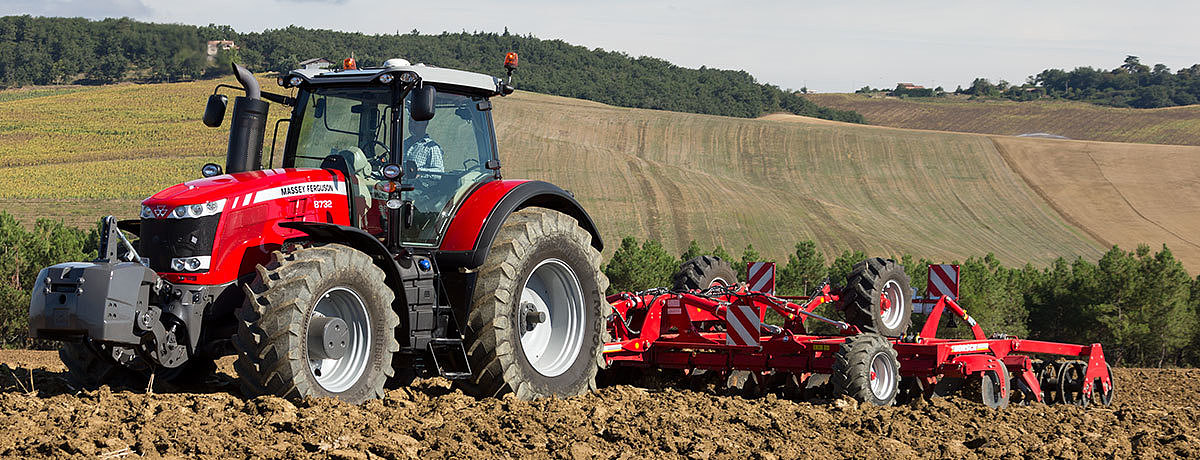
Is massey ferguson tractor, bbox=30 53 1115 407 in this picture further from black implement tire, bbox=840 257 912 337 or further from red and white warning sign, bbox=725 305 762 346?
black implement tire, bbox=840 257 912 337

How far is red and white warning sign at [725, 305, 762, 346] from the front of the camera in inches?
373

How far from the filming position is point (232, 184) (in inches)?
256

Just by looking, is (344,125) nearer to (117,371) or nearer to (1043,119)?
(117,371)

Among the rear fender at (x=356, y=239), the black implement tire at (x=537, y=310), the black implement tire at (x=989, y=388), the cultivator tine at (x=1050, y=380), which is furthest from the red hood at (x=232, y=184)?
the cultivator tine at (x=1050, y=380)

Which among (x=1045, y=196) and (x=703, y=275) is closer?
(x=703, y=275)

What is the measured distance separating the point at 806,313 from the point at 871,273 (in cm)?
177

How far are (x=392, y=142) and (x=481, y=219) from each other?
801mm

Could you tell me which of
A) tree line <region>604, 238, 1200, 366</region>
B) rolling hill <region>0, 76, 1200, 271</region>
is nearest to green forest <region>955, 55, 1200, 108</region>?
rolling hill <region>0, 76, 1200, 271</region>

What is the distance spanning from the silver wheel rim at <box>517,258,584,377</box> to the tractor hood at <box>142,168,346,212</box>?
66.6 inches

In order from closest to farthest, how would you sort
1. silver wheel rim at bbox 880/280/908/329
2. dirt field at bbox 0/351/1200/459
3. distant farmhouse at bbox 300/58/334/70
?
dirt field at bbox 0/351/1200/459
distant farmhouse at bbox 300/58/334/70
silver wheel rim at bbox 880/280/908/329

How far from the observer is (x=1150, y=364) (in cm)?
3494

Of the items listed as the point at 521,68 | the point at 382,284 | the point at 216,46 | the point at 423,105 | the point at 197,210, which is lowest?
the point at 382,284

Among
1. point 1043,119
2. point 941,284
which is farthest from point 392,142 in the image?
point 1043,119

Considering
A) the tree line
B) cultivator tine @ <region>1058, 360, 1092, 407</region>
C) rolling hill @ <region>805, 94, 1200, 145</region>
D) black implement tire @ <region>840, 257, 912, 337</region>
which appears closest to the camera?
cultivator tine @ <region>1058, 360, 1092, 407</region>
